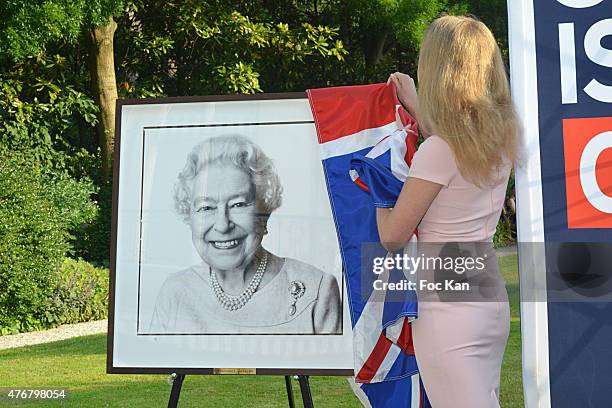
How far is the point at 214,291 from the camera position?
3.98 m

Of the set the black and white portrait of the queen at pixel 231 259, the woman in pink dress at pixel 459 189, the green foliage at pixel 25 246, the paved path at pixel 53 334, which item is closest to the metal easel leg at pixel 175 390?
the black and white portrait of the queen at pixel 231 259

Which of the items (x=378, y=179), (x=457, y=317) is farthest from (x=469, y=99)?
(x=457, y=317)

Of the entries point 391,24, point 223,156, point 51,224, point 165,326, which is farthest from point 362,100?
point 391,24

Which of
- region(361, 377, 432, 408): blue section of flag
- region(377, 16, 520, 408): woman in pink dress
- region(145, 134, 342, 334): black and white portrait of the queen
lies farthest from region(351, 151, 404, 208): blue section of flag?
region(145, 134, 342, 334): black and white portrait of the queen

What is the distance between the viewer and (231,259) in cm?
401

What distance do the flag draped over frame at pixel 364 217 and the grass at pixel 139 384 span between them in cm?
310

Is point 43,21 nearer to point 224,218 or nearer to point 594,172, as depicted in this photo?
point 224,218

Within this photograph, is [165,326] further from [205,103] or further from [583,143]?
[583,143]

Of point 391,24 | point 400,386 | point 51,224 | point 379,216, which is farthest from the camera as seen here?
point 391,24

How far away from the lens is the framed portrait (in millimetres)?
3934

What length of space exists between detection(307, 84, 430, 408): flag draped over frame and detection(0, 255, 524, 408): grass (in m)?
3.10

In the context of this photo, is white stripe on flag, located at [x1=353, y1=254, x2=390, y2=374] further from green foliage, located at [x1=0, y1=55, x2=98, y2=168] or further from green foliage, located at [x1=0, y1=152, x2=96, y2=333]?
green foliage, located at [x1=0, y1=55, x2=98, y2=168]

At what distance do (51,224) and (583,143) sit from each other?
7.92m

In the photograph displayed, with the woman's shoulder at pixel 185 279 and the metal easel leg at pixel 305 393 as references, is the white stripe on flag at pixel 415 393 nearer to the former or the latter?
the metal easel leg at pixel 305 393
